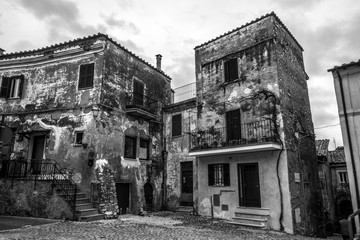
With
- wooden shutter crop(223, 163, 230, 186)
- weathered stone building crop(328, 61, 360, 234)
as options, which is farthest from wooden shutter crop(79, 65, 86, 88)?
weathered stone building crop(328, 61, 360, 234)

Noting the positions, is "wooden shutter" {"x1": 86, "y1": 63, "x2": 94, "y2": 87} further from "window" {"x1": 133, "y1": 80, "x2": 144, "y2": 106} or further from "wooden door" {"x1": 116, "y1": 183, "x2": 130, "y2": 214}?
"wooden door" {"x1": 116, "y1": 183, "x2": 130, "y2": 214}

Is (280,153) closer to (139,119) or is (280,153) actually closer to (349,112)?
(349,112)

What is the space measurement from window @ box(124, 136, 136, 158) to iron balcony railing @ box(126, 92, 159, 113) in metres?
2.06

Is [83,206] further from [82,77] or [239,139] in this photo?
[239,139]

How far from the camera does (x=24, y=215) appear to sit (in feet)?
41.9

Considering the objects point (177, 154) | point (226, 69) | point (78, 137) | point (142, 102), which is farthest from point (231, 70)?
point (78, 137)

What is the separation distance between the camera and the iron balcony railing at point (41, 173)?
12883mm

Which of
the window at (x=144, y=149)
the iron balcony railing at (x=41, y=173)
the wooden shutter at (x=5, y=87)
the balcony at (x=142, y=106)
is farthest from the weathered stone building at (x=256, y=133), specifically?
the wooden shutter at (x=5, y=87)

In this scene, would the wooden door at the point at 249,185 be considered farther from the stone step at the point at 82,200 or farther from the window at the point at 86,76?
the window at the point at 86,76

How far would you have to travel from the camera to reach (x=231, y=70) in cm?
1455

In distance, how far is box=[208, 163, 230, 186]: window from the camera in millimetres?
13516

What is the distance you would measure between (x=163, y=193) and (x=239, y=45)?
34.6ft

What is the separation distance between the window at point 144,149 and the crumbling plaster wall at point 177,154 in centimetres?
150

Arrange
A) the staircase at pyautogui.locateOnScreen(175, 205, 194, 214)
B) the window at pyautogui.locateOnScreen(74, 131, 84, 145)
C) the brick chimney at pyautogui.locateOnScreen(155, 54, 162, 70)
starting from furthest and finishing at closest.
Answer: the brick chimney at pyautogui.locateOnScreen(155, 54, 162, 70) → the staircase at pyautogui.locateOnScreen(175, 205, 194, 214) → the window at pyautogui.locateOnScreen(74, 131, 84, 145)
